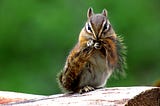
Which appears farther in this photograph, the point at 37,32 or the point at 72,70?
the point at 37,32

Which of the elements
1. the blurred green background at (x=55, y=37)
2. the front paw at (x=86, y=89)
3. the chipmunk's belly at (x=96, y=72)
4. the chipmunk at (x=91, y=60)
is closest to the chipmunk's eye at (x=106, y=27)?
the chipmunk at (x=91, y=60)

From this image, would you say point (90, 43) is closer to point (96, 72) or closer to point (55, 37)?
point (96, 72)

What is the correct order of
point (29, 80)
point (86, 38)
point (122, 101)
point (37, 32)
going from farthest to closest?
1. point (37, 32)
2. point (29, 80)
3. point (86, 38)
4. point (122, 101)

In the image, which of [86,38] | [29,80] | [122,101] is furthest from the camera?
[29,80]

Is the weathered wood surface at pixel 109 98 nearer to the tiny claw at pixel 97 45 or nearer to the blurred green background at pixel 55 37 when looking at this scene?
the tiny claw at pixel 97 45

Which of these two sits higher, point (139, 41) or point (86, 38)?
point (86, 38)

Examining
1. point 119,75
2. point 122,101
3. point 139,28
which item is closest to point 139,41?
point 139,28

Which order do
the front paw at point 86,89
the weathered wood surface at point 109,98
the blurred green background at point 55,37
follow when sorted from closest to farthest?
1. the weathered wood surface at point 109,98
2. the front paw at point 86,89
3. the blurred green background at point 55,37

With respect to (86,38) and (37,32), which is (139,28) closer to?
(37,32)
